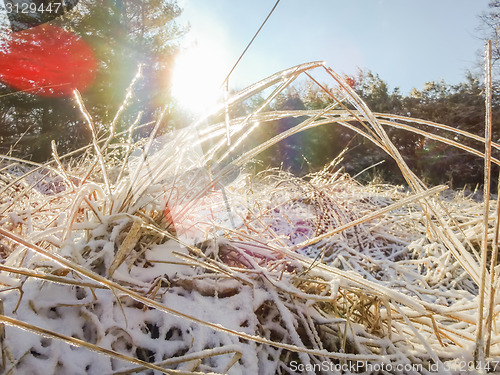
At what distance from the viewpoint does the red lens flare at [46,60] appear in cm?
711

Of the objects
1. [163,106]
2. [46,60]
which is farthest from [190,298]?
[46,60]

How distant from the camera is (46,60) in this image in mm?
7598

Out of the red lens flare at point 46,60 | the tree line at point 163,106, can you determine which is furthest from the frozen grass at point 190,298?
the red lens flare at point 46,60

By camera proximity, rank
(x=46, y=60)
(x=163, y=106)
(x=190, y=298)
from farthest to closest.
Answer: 1. (x=46, y=60)
2. (x=163, y=106)
3. (x=190, y=298)

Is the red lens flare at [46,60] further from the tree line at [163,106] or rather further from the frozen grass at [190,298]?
the frozen grass at [190,298]

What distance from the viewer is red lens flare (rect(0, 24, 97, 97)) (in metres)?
7.11

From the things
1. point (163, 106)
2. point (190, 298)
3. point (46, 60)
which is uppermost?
point (46, 60)

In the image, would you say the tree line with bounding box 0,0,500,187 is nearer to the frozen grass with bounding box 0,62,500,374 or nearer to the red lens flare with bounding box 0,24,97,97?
the red lens flare with bounding box 0,24,97,97

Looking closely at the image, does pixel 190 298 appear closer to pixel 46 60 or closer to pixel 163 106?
pixel 163 106

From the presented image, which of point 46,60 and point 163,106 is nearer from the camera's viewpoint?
point 163,106

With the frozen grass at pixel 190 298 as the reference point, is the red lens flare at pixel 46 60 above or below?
above

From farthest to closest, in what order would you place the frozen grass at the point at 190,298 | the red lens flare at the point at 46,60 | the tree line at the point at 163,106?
the red lens flare at the point at 46,60
the tree line at the point at 163,106
the frozen grass at the point at 190,298

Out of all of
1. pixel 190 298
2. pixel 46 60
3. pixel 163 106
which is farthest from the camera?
pixel 46 60

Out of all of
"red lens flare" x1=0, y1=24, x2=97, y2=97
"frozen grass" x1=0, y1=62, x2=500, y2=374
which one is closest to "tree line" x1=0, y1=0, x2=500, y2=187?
"red lens flare" x1=0, y1=24, x2=97, y2=97
